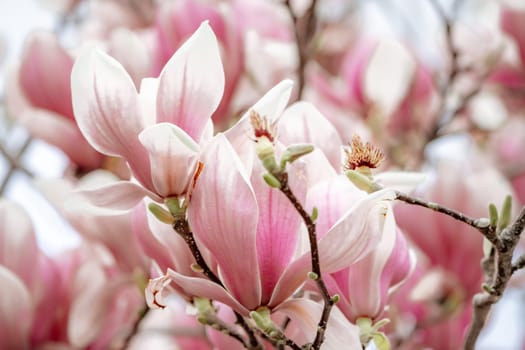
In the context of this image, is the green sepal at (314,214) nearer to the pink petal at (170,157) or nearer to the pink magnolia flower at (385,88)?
the pink petal at (170,157)

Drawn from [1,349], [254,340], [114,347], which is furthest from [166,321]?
[254,340]

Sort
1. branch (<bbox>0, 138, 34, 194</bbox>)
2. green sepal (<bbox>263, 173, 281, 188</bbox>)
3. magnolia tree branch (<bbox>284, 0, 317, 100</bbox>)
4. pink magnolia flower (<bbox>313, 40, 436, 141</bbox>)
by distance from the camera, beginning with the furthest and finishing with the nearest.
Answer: pink magnolia flower (<bbox>313, 40, 436, 141</bbox>) → branch (<bbox>0, 138, 34, 194</bbox>) → magnolia tree branch (<bbox>284, 0, 317, 100</bbox>) → green sepal (<bbox>263, 173, 281, 188</bbox>)

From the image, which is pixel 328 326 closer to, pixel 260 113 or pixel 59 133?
pixel 260 113

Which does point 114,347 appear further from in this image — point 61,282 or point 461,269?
point 461,269

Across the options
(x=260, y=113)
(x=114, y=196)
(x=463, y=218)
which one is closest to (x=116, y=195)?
(x=114, y=196)

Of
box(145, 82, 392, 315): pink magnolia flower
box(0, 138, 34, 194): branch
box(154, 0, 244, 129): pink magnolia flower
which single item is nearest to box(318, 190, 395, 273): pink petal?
box(145, 82, 392, 315): pink magnolia flower

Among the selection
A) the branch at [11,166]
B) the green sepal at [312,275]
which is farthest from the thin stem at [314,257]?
the branch at [11,166]

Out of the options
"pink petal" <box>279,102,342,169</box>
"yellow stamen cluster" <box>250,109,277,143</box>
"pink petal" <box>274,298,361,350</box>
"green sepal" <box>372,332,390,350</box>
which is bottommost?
"green sepal" <box>372,332,390,350</box>

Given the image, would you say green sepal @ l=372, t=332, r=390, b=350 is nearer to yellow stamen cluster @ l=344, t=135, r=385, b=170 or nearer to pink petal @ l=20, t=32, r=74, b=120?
yellow stamen cluster @ l=344, t=135, r=385, b=170
